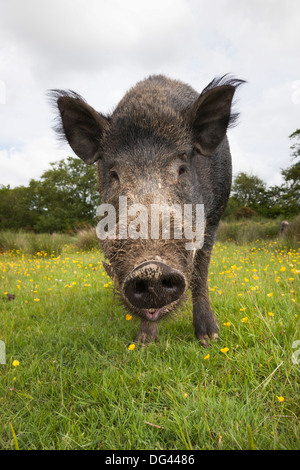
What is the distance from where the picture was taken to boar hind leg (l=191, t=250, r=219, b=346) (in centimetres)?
296

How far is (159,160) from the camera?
252 cm

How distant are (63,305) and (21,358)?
4.95 feet

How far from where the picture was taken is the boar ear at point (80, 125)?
295cm

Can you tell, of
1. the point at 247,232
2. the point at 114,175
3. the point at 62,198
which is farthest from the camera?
the point at 62,198

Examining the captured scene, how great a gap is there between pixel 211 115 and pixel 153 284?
204 cm

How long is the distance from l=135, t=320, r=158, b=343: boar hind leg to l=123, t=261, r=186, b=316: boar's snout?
1017 millimetres

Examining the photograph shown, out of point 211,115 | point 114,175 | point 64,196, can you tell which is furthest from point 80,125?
point 64,196

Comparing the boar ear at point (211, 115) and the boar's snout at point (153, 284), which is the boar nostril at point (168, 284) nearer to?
the boar's snout at point (153, 284)

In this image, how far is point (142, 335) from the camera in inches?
113

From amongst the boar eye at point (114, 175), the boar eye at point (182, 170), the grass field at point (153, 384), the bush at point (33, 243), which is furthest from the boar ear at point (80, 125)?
the bush at point (33, 243)

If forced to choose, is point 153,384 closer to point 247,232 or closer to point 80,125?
point 80,125

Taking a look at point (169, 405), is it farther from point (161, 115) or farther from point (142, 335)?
point (161, 115)

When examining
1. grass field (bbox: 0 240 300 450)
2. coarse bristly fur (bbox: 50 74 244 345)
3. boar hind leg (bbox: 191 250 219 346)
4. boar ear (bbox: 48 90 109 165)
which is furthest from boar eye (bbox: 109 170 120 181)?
grass field (bbox: 0 240 300 450)

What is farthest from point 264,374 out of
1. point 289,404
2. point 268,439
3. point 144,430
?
point 144,430
